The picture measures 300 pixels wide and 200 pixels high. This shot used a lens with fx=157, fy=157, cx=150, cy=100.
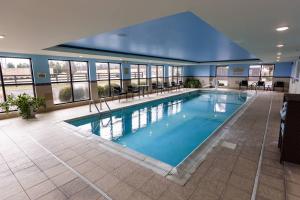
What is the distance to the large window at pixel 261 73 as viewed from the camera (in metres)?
12.1

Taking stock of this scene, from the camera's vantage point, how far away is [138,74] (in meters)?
10.6

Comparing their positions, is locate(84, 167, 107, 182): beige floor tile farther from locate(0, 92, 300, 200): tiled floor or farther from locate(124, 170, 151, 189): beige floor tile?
locate(124, 170, 151, 189): beige floor tile

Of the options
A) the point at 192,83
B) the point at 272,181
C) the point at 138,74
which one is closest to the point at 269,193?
the point at 272,181

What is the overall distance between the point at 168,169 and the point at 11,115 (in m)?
6.07

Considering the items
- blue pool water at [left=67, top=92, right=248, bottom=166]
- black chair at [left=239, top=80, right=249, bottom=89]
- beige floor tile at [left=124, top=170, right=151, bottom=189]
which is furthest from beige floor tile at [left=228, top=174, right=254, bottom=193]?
black chair at [left=239, top=80, right=249, bottom=89]

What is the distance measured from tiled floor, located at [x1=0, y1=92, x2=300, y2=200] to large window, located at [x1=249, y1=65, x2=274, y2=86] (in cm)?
1108

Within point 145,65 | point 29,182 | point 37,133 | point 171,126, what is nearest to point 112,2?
point 29,182

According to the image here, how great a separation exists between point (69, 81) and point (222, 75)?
12570mm

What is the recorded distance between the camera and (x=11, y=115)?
5531 mm

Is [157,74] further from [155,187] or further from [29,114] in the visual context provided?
[155,187]

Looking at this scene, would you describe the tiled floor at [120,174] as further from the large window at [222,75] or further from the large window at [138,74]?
the large window at [222,75]

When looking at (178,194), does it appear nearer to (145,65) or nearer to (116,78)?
(116,78)

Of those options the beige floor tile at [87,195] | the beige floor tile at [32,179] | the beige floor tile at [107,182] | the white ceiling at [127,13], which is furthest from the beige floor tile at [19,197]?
the white ceiling at [127,13]

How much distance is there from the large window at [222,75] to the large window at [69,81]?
1167 centimetres
